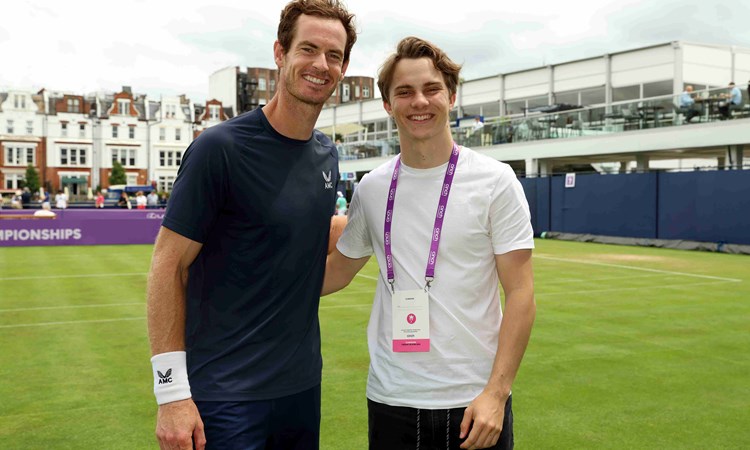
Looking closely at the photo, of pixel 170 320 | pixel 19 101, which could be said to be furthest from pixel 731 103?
pixel 19 101

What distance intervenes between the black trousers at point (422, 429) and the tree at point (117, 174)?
258ft

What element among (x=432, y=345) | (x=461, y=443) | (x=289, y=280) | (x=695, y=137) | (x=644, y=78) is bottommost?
(x=461, y=443)

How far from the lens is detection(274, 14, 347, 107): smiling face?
9.48ft

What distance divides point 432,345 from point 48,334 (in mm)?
8064

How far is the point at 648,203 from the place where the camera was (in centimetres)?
2545

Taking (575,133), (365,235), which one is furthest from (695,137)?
(365,235)

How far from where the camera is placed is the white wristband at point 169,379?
2.60m

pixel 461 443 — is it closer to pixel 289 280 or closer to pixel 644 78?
pixel 289 280

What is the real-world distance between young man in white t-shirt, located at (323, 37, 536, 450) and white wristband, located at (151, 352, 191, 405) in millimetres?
767

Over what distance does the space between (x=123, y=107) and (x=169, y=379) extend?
8689 cm

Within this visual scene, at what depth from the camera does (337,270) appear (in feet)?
10.9

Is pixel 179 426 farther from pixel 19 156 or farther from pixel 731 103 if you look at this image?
pixel 19 156

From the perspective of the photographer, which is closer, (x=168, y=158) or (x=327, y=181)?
(x=327, y=181)

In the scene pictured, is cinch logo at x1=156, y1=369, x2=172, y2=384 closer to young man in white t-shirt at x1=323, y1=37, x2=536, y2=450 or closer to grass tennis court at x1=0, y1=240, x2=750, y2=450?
young man in white t-shirt at x1=323, y1=37, x2=536, y2=450
